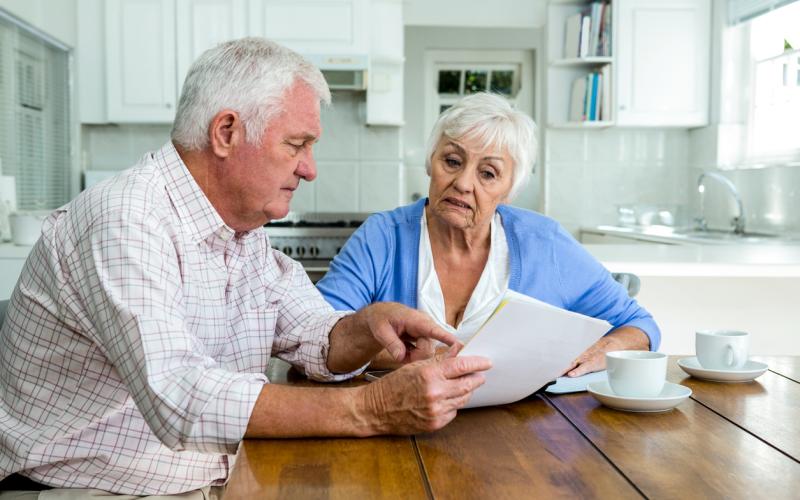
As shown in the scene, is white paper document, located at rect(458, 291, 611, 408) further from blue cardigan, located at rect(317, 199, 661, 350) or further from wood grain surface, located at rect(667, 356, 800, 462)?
blue cardigan, located at rect(317, 199, 661, 350)

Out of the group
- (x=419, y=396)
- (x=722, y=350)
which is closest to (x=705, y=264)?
(x=722, y=350)

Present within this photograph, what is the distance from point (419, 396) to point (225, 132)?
55cm

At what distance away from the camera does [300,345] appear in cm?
155

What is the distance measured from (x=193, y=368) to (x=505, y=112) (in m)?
1.20

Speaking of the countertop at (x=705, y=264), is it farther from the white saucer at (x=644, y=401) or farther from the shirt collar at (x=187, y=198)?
the shirt collar at (x=187, y=198)

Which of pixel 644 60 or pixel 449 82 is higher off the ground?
pixel 449 82

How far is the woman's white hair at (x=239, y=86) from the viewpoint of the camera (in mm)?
1336

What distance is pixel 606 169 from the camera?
5.50 metres

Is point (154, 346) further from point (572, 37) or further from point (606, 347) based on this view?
point (572, 37)

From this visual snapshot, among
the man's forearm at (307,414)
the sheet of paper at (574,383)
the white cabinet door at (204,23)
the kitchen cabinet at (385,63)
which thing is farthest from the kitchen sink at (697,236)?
the man's forearm at (307,414)

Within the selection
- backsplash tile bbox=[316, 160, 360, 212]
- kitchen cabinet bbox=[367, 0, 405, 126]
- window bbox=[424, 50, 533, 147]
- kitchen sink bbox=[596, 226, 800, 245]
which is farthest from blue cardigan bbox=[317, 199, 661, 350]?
window bbox=[424, 50, 533, 147]

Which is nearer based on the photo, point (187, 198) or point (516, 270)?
point (187, 198)

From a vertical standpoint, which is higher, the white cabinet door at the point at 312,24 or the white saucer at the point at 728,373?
the white cabinet door at the point at 312,24

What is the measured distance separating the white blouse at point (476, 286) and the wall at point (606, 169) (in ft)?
11.4
